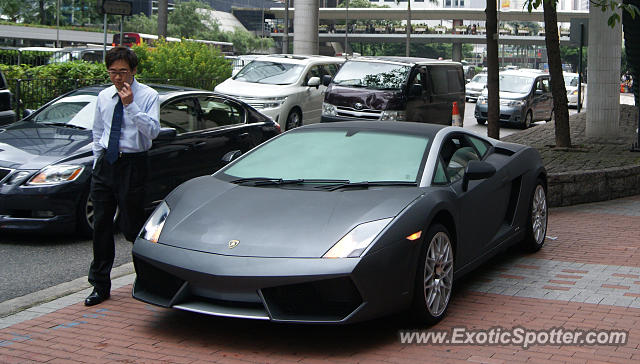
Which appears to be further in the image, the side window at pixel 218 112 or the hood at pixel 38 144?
the side window at pixel 218 112

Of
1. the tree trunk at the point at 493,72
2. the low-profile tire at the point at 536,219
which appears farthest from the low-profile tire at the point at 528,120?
the low-profile tire at the point at 536,219

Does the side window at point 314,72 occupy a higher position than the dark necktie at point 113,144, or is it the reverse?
the side window at point 314,72

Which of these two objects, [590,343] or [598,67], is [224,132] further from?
[598,67]

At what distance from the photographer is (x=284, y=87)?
18281mm

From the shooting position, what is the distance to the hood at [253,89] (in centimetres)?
1791

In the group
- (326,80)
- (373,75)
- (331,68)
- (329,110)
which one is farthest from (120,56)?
(331,68)

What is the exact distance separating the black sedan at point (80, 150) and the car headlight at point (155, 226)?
61.0 inches

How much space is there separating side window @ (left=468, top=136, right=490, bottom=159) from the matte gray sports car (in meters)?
0.15

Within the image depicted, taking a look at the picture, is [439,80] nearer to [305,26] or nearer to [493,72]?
[493,72]

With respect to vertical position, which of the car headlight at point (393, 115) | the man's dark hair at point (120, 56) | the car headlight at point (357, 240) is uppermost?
the man's dark hair at point (120, 56)

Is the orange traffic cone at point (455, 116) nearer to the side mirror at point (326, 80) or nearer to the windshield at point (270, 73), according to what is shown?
the side mirror at point (326, 80)

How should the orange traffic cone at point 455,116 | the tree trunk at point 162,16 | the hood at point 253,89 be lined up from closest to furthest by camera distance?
the orange traffic cone at point 455,116, the hood at point 253,89, the tree trunk at point 162,16

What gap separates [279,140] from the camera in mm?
6688

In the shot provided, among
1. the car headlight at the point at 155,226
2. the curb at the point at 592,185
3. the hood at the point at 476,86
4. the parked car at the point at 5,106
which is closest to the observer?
the car headlight at the point at 155,226
